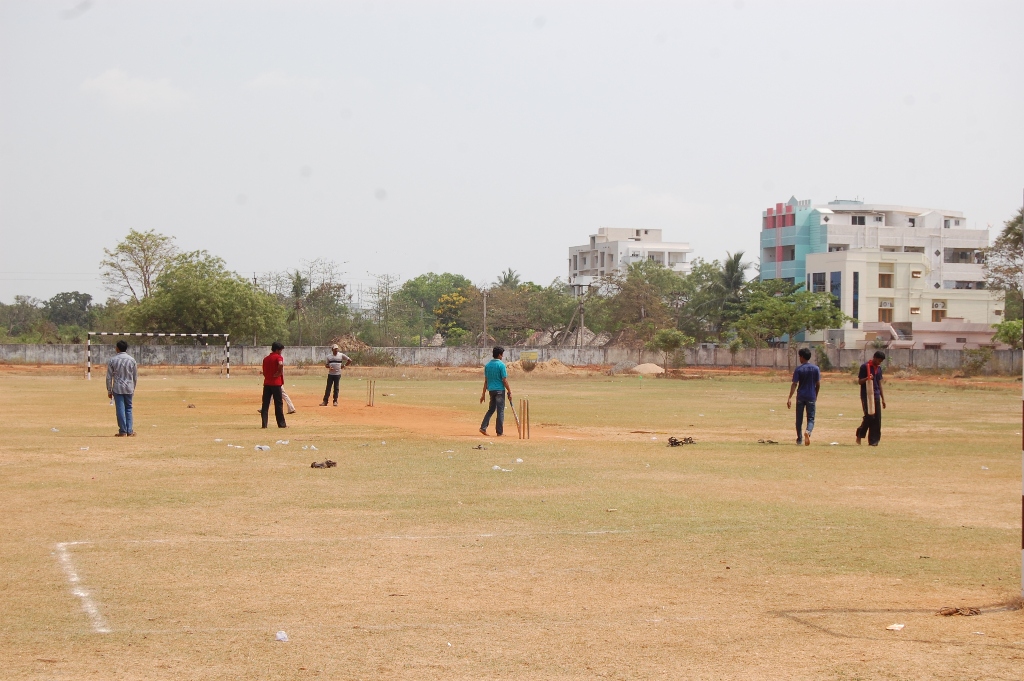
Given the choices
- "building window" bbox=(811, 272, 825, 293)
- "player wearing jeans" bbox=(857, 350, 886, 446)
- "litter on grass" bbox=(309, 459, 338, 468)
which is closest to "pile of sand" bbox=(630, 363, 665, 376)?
"building window" bbox=(811, 272, 825, 293)

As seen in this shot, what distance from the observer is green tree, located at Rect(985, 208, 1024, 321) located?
8831 cm

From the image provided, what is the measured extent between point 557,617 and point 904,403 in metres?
35.4

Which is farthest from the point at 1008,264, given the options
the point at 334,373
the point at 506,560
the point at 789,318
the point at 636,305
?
the point at 506,560

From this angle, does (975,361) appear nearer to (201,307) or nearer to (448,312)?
(201,307)

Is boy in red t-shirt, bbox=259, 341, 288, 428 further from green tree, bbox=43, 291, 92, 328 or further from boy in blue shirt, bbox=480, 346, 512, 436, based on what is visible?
green tree, bbox=43, 291, 92, 328

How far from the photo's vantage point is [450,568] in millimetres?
9594

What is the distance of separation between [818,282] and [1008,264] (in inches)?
686

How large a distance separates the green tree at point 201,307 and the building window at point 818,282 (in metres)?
50.6

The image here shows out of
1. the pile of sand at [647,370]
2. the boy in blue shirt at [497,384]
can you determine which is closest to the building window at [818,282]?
the pile of sand at [647,370]

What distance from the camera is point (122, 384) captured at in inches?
864

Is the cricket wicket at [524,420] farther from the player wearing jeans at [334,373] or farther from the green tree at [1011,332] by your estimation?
the green tree at [1011,332]

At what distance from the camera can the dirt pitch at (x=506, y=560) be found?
688 cm

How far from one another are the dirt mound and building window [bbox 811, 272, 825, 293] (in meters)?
42.4

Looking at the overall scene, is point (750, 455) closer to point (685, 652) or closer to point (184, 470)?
point (184, 470)
